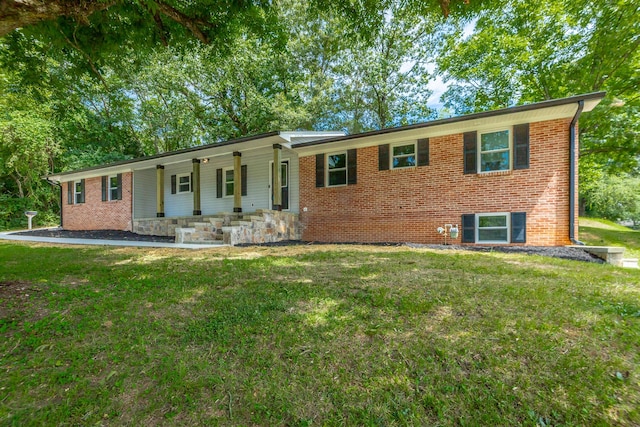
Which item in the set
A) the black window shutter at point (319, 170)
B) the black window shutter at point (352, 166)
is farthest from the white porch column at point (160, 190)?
the black window shutter at point (352, 166)

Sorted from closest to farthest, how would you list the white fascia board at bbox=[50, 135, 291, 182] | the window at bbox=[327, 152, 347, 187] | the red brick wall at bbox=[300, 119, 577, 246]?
1. the red brick wall at bbox=[300, 119, 577, 246]
2. the white fascia board at bbox=[50, 135, 291, 182]
3. the window at bbox=[327, 152, 347, 187]

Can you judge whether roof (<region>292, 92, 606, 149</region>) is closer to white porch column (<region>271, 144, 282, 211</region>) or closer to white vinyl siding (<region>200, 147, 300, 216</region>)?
white porch column (<region>271, 144, 282, 211</region>)

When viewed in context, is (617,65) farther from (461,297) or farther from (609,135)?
(461,297)

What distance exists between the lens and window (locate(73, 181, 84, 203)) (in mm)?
15344

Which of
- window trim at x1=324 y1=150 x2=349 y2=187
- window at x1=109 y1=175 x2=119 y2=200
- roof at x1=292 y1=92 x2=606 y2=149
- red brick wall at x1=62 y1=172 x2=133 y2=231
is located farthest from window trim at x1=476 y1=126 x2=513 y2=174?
window at x1=109 y1=175 x2=119 y2=200

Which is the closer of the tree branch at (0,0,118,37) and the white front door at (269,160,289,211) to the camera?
the tree branch at (0,0,118,37)

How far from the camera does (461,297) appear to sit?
310cm

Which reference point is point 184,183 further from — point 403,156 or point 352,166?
point 403,156

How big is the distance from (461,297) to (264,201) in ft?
30.5

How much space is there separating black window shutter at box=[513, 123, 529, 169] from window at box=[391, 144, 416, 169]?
263 cm

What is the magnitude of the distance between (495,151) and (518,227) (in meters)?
2.17

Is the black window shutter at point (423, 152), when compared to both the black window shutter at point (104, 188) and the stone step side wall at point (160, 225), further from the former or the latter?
the black window shutter at point (104, 188)

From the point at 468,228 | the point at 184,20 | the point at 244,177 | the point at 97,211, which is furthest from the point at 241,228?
the point at 97,211

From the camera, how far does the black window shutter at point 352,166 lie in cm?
977
